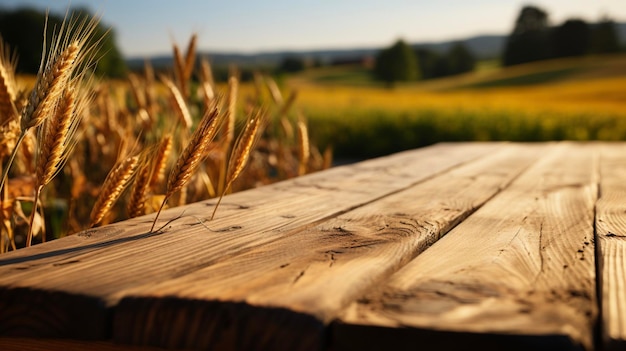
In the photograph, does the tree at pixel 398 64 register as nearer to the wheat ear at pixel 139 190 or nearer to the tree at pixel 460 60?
the tree at pixel 460 60

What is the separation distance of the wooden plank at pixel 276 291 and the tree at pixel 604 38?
65195 millimetres

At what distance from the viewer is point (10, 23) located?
39.8 m

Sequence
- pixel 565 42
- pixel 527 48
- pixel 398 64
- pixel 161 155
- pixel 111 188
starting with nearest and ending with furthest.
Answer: pixel 111 188 < pixel 161 155 < pixel 398 64 < pixel 565 42 < pixel 527 48

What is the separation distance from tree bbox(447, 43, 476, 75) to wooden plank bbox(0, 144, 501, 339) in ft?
218

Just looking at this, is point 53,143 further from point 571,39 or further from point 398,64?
point 571,39

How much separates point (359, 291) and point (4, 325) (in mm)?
475

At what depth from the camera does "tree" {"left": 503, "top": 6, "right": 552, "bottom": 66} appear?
62188 mm

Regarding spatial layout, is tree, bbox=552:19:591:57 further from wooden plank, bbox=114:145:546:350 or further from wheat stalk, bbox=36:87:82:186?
wheat stalk, bbox=36:87:82:186

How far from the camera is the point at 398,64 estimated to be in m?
58.2

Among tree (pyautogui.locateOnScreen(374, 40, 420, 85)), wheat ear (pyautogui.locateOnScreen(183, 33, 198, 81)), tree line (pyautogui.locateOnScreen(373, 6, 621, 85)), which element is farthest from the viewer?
tree line (pyautogui.locateOnScreen(373, 6, 621, 85))

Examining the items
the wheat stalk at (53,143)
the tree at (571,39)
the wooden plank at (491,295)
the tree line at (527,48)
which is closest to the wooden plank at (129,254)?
the wheat stalk at (53,143)

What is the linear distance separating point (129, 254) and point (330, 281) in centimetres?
36

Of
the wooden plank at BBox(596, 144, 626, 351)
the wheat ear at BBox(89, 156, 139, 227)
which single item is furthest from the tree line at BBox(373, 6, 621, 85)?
the wheat ear at BBox(89, 156, 139, 227)

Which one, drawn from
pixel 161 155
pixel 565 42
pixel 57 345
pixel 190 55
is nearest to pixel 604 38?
pixel 565 42
